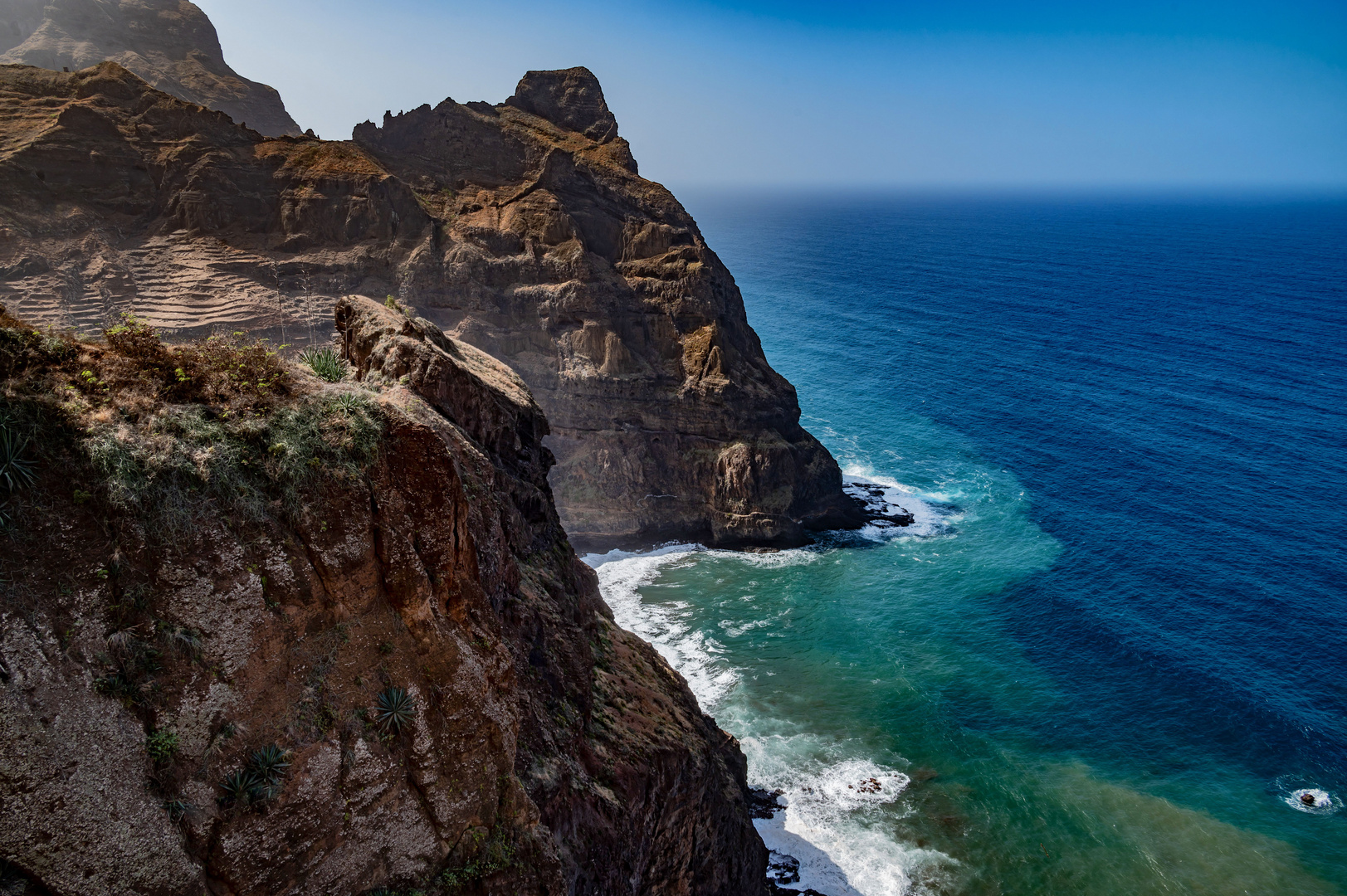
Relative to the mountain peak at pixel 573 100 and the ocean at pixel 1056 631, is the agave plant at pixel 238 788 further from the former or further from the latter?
the mountain peak at pixel 573 100

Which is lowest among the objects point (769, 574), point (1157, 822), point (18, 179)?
point (1157, 822)

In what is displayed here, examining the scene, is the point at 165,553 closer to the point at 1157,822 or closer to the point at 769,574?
the point at 1157,822

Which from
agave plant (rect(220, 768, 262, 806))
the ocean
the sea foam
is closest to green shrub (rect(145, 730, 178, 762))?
agave plant (rect(220, 768, 262, 806))

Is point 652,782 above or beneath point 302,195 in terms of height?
beneath

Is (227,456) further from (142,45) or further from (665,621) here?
(142,45)

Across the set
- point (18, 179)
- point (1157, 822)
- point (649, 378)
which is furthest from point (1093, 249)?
point (18, 179)

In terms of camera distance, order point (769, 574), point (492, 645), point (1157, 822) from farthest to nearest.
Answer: point (769, 574), point (1157, 822), point (492, 645)

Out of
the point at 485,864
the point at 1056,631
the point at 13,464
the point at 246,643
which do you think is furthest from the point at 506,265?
the point at 485,864

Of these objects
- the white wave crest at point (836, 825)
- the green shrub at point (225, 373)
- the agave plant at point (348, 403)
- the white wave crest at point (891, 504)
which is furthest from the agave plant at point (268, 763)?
the white wave crest at point (891, 504)
